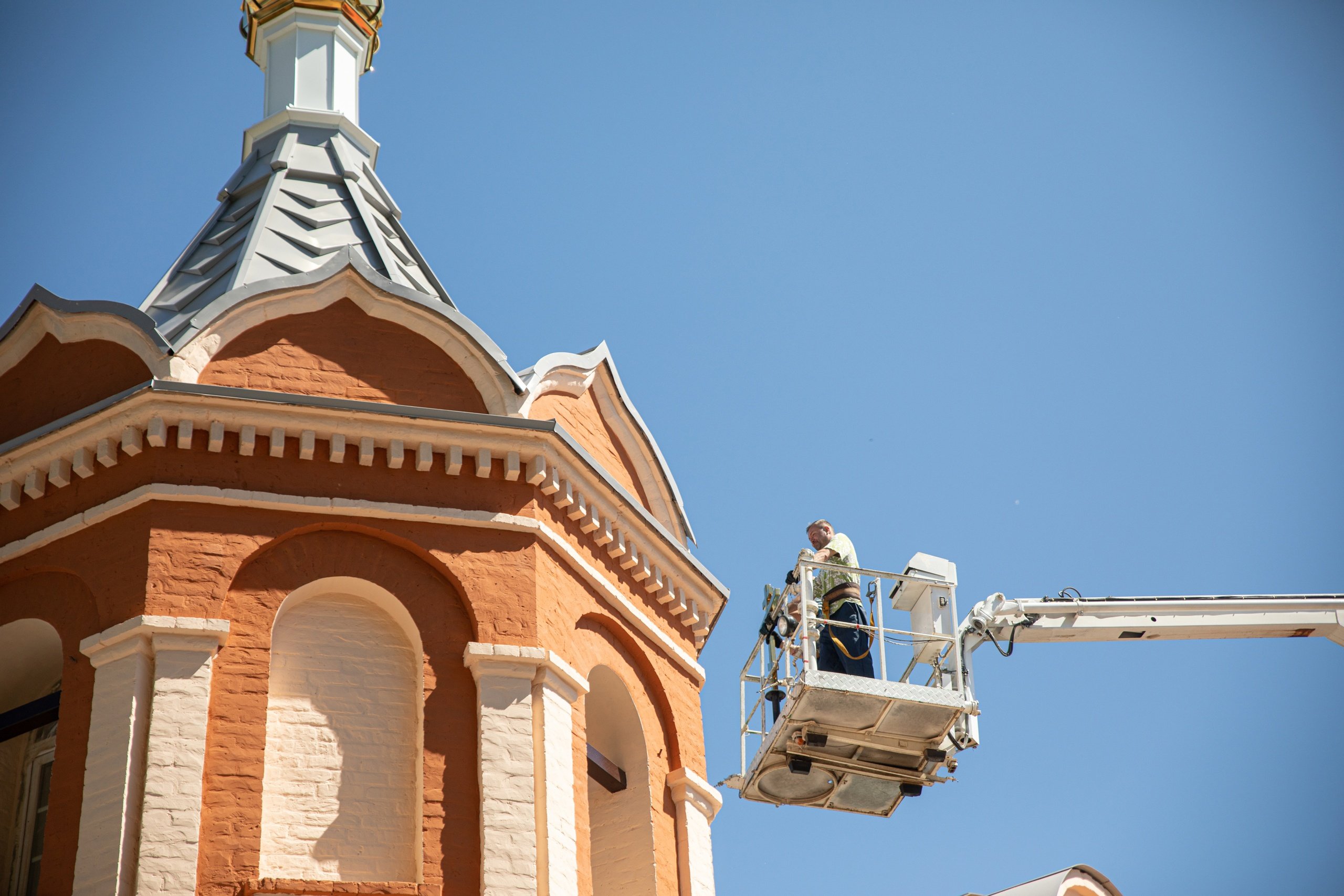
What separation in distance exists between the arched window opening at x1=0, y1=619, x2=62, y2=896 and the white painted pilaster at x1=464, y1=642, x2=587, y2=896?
3366 millimetres

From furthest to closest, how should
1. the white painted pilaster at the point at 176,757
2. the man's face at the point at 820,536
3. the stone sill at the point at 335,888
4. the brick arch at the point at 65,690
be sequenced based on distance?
the man's face at the point at 820,536 < the brick arch at the point at 65,690 < the stone sill at the point at 335,888 < the white painted pilaster at the point at 176,757

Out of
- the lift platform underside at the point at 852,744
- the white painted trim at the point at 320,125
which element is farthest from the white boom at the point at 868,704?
the white painted trim at the point at 320,125

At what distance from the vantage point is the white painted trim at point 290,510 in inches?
595

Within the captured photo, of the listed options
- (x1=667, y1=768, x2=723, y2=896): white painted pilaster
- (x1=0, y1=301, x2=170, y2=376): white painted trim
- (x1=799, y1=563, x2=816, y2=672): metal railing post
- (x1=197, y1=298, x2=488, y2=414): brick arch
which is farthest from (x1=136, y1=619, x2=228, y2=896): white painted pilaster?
(x1=799, y1=563, x2=816, y2=672): metal railing post

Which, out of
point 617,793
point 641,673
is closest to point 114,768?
point 617,793

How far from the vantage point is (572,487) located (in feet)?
54.1

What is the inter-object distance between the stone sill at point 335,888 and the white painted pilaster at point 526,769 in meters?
0.48

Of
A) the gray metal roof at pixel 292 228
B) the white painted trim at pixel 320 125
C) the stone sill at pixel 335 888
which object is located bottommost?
the stone sill at pixel 335 888

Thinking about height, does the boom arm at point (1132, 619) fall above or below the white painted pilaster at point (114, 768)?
above

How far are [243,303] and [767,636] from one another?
22.8ft

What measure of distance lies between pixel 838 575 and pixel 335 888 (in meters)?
7.61

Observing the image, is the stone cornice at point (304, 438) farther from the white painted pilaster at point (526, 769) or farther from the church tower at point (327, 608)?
the white painted pilaster at point (526, 769)

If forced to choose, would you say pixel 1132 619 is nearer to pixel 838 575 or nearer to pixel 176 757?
pixel 838 575

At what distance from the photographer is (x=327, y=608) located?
15.4 meters
